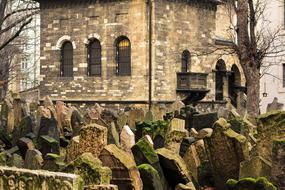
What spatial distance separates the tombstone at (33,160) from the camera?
8121 mm

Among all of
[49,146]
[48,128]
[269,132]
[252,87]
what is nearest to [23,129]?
[48,128]

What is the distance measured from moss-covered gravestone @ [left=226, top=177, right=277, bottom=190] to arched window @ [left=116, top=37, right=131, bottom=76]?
74.2 feet

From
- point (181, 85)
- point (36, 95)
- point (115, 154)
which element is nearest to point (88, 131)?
point (115, 154)

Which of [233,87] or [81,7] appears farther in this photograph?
[233,87]

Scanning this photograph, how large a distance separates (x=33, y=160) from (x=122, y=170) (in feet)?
6.47

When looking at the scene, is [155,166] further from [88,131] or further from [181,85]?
[181,85]

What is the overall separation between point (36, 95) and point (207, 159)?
2586 centimetres

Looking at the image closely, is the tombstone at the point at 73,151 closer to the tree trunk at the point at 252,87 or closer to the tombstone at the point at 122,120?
the tombstone at the point at 122,120

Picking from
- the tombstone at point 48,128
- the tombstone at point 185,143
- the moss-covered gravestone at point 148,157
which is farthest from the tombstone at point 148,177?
the tombstone at point 48,128

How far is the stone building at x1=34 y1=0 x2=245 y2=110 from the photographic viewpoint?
28.5m

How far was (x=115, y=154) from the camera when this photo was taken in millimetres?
6840

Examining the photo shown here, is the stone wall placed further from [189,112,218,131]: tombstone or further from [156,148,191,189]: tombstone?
[156,148,191,189]: tombstone

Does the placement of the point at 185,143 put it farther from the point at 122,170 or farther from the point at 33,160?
the point at 122,170

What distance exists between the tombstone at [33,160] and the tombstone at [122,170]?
1541 mm
